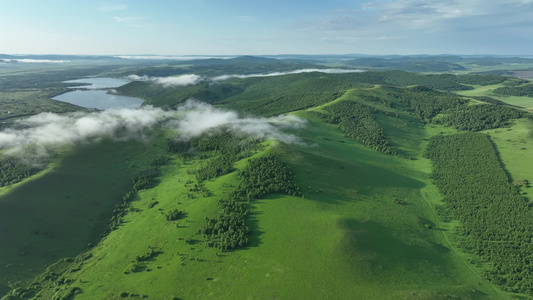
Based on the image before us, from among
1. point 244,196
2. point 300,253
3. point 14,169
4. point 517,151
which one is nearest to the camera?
point 300,253

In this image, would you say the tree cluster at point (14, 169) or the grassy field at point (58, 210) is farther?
the tree cluster at point (14, 169)

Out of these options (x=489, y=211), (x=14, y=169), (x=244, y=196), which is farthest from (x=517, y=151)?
(x=14, y=169)

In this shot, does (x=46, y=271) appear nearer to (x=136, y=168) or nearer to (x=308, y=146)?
(x=136, y=168)

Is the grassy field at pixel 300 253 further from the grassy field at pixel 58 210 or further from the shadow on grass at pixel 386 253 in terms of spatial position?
the grassy field at pixel 58 210

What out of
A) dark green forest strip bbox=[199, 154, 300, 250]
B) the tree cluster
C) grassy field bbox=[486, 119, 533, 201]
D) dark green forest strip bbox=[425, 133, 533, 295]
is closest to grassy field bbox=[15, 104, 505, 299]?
Answer: dark green forest strip bbox=[199, 154, 300, 250]

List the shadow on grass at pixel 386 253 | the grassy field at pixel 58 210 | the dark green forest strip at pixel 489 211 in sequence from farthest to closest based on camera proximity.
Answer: the grassy field at pixel 58 210 → the dark green forest strip at pixel 489 211 → the shadow on grass at pixel 386 253

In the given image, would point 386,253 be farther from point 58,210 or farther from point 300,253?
point 58,210

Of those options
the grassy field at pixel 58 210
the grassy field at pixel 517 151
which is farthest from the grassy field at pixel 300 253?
the grassy field at pixel 517 151

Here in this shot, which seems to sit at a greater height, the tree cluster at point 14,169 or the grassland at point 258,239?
the tree cluster at point 14,169
